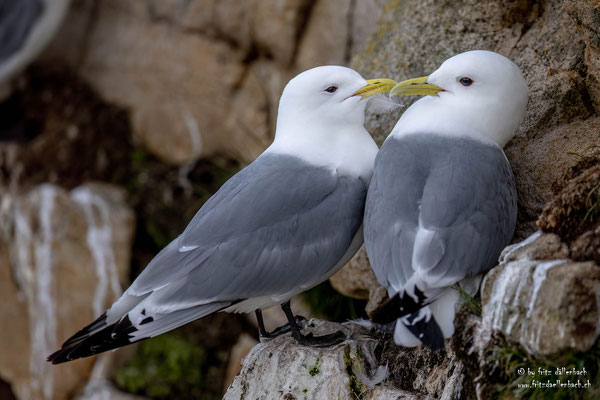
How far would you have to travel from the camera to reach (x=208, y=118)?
6027 mm

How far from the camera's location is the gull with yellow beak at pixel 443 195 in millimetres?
2324

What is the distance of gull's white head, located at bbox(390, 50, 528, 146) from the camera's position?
109 inches

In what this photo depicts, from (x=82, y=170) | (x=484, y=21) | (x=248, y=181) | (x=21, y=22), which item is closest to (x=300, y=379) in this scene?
(x=248, y=181)

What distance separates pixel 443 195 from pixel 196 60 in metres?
3.86

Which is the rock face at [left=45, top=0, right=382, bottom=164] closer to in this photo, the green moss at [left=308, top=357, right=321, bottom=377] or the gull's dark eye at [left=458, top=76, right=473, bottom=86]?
the gull's dark eye at [left=458, top=76, right=473, bottom=86]

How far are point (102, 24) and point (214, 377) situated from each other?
313 centimetres

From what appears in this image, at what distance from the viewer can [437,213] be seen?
7.93 ft

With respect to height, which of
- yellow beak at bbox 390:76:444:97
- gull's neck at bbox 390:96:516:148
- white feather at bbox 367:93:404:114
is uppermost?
yellow beak at bbox 390:76:444:97

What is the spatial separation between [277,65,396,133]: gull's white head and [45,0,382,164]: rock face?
231 centimetres

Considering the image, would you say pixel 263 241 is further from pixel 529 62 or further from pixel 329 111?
pixel 529 62

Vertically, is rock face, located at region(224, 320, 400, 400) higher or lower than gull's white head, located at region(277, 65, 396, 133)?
lower

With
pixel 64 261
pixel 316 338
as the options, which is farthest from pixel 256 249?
pixel 64 261

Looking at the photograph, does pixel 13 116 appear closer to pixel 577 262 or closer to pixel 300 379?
pixel 300 379

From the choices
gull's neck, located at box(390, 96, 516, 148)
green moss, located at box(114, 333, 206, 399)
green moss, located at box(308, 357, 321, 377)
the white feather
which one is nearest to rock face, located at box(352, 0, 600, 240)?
gull's neck, located at box(390, 96, 516, 148)
